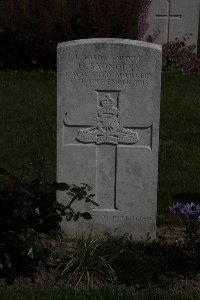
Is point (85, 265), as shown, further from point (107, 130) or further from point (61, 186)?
point (107, 130)

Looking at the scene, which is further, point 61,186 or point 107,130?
point 107,130

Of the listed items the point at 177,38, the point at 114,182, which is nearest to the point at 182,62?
the point at 177,38

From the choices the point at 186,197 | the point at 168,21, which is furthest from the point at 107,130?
the point at 168,21

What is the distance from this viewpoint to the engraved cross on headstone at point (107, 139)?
19.0 ft

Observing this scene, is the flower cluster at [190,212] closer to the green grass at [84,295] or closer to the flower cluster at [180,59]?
the green grass at [84,295]

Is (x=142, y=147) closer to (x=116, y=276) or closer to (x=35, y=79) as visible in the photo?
(x=116, y=276)

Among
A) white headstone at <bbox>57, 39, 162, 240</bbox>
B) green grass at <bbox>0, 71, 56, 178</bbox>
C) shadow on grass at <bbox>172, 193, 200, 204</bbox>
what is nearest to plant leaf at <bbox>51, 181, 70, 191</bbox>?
white headstone at <bbox>57, 39, 162, 240</bbox>

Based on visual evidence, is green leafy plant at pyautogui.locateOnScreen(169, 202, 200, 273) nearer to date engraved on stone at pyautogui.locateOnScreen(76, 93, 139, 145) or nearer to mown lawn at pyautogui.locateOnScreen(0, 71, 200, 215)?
date engraved on stone at pyautogui.locateOnScreen(76, 93, 139, 145)

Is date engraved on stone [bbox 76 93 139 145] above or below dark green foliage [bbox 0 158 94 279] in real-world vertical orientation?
above

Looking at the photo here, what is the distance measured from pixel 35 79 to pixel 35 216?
6.26 metres

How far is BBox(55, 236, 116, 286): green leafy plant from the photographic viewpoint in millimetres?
5480

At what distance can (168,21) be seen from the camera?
12688 mm

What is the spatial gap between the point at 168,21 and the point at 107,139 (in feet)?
23.5

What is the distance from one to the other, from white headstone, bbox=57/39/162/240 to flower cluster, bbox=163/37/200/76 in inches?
256
